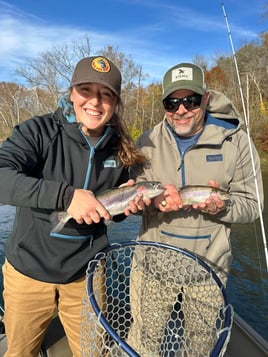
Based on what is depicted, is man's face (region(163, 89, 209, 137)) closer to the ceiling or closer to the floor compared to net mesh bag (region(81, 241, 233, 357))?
closer to the ceiling

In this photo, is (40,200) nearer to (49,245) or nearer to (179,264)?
(49,245)

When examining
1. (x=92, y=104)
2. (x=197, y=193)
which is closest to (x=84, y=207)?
(x=92, y=104)

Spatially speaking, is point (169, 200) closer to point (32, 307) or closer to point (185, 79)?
point (185, 79)

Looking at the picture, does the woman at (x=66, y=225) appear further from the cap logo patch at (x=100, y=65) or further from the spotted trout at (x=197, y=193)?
the spotted trout at (x=197, y=193)

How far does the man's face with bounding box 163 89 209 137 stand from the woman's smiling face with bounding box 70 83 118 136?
630 millimetres

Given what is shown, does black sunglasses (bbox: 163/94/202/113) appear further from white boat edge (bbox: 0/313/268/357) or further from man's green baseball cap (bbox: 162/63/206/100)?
white boat edge (bbox: 0/313/268/357)

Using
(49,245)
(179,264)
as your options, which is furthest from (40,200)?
(179,264)

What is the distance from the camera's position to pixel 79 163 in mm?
2211

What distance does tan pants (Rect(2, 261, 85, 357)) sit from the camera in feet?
6.91

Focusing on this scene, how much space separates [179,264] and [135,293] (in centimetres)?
54

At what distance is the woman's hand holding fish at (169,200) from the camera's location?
2.39 meters

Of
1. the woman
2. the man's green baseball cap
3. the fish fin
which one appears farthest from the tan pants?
the man's green baseball cap

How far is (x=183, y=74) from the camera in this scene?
8.17 feet

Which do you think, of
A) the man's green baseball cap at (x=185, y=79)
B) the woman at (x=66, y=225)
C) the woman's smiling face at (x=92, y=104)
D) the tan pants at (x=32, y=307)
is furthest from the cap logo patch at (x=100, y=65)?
the tan pants at (x=32, y=307)
